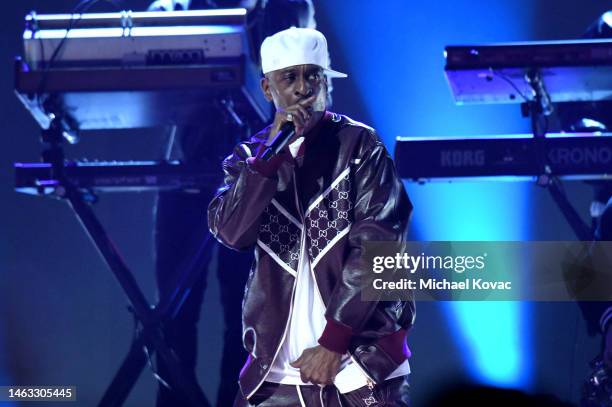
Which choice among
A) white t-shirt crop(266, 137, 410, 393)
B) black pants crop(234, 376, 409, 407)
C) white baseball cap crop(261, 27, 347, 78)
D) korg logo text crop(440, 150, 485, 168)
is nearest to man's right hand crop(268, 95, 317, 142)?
white baseball cap crop(261, 27, 347, 78)

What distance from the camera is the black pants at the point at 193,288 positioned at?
12.7 ft

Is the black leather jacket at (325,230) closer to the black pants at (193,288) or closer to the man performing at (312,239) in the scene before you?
the man performing at (312,239)

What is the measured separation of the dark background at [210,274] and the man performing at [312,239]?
169 centimetres

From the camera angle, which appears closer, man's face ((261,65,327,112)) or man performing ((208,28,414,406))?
man performing ((208,28,414,406))

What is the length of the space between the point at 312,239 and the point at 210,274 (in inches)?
74.0

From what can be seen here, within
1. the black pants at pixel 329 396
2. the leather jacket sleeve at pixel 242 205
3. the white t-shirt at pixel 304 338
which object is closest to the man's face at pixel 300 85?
the leather jacket sleeve at pixel 242 205

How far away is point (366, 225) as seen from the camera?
6.95ft

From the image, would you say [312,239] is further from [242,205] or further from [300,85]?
[300,85]

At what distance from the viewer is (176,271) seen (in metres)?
3.82

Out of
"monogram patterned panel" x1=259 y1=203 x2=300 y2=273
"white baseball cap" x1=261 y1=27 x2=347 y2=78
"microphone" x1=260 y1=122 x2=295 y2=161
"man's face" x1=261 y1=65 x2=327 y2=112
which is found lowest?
"monogram patterned panel" x1=259 y1=203 x2=300 y2=273

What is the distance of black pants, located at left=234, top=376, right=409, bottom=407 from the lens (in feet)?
6.86

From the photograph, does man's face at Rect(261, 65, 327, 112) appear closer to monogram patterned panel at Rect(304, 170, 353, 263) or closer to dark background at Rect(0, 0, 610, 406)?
monogram patterned panel at Rect(304, 170, 353, 263)

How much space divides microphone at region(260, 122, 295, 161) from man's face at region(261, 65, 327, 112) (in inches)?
3.1

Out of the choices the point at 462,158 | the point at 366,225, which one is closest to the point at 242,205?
the point at 366,225
